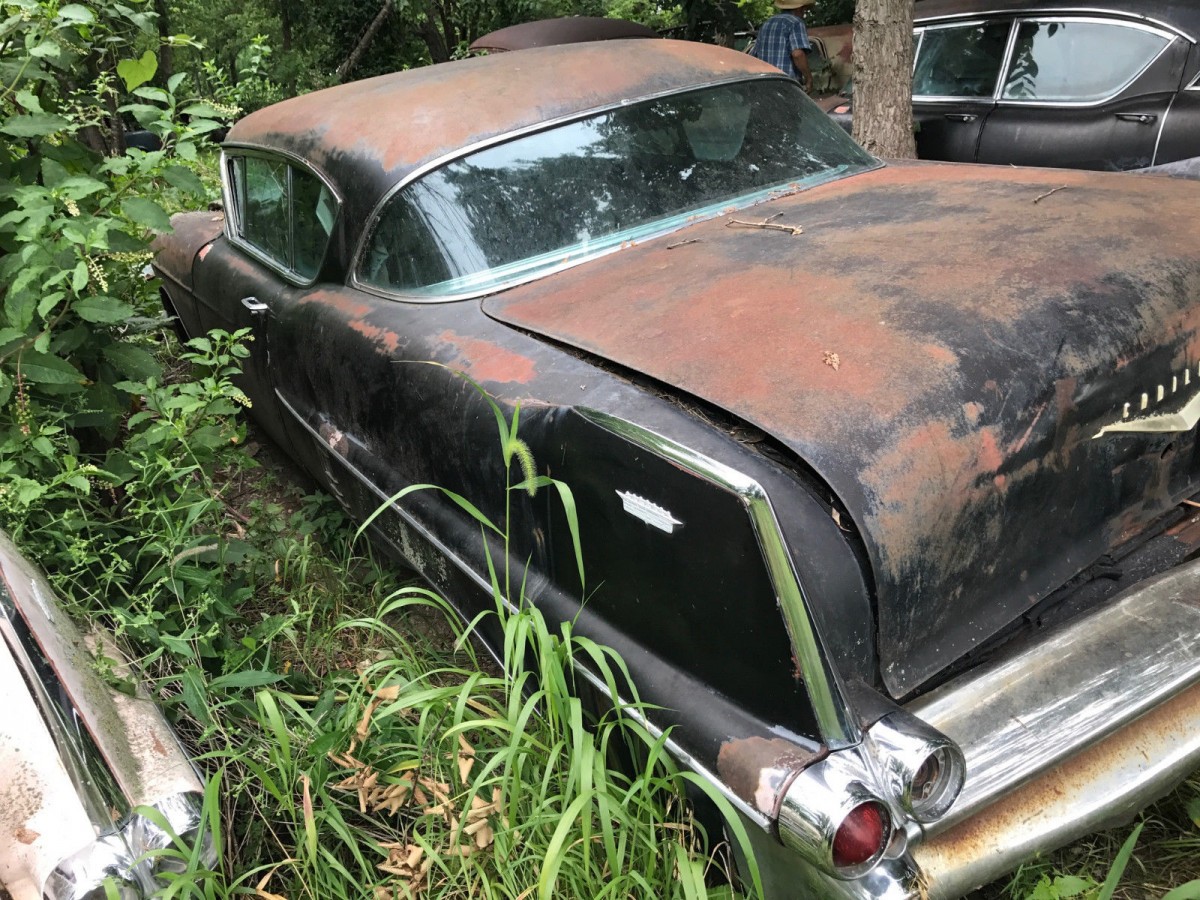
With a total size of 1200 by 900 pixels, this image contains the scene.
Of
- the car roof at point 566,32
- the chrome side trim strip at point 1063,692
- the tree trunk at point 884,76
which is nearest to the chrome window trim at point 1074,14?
the tree trunk at point 884,76

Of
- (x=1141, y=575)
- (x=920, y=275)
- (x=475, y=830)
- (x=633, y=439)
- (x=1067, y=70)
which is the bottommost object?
(x=475, y=830)

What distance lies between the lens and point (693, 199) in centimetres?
270

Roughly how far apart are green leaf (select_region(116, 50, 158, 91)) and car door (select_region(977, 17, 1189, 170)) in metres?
4.04

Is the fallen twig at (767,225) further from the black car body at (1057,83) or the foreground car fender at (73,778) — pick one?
the black car body at (1057,83)

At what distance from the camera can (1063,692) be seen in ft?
5.00

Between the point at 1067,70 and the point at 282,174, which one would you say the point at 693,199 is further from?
the point at 1067,70

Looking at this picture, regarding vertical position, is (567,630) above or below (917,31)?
below

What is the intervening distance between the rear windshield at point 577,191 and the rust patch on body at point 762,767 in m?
1.42

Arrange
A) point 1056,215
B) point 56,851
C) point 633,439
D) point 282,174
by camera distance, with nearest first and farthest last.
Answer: point 56,851, point 633,439, point 1056,215, point 282,174

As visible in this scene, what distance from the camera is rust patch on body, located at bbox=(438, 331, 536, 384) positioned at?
78.3 inches

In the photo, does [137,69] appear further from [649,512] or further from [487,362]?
[649,512]

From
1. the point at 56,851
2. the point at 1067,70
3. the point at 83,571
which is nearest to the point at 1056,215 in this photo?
the point at 56,851

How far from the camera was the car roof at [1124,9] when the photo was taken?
437 cm

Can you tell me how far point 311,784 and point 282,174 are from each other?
82.3 inches
